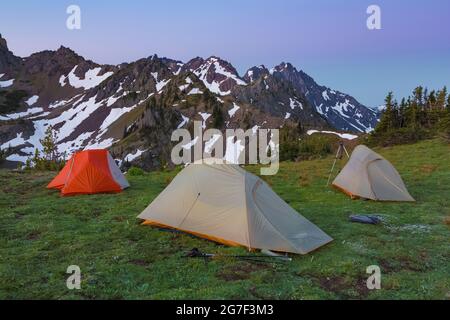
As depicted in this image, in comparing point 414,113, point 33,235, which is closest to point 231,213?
point 33,235

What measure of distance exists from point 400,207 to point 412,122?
185 ft

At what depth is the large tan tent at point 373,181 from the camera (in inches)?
803

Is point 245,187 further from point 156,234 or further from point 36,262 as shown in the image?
point 36,262

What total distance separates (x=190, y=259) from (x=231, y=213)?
88.7 inches

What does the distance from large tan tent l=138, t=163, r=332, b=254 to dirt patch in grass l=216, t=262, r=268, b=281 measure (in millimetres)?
1161

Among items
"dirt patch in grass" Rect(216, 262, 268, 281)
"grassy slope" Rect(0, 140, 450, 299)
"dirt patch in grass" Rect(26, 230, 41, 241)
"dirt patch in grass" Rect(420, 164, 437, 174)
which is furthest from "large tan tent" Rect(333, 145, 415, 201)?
"dirt patch in grass" Rect(26, 230, 41, 241)

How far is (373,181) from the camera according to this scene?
20.8m

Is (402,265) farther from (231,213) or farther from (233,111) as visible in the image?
(233,111)

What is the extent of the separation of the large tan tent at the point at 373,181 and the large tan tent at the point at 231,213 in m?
8.03

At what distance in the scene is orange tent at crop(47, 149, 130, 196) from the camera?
21.2 m

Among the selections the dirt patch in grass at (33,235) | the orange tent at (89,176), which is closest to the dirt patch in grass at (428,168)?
the orange tent at (89,176)

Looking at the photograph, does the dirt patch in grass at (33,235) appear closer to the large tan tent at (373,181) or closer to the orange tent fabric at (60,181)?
the orange tent fabric at (60,181)

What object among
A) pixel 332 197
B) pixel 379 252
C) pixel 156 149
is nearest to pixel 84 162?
pixel 332 197

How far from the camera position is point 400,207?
1898cm
